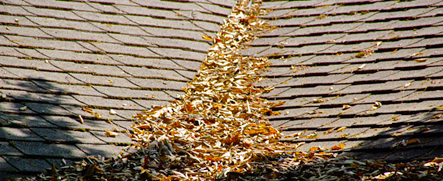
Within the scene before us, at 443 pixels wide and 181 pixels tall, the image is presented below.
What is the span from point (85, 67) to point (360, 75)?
263cm

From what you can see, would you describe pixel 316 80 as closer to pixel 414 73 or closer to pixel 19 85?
pixel 414 73

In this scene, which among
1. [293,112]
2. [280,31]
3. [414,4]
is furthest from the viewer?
[280,31]

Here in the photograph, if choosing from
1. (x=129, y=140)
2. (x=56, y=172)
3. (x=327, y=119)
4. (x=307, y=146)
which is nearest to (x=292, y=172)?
(x=307, y=146)

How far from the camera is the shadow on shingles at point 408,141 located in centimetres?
336

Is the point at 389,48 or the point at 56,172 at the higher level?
the point at 389,48

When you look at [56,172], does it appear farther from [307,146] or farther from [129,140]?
[307,146]

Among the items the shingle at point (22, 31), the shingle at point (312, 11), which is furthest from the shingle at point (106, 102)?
the shingle at point (312, 11)

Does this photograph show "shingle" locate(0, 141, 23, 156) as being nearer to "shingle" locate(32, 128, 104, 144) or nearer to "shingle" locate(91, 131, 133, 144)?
"shingle" locate(32, 128, 104, 144)

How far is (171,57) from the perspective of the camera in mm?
4871

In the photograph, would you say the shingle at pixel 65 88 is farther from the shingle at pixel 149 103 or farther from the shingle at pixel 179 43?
the shingle at pixel 179 43

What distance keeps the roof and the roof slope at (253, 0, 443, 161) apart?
1 cm

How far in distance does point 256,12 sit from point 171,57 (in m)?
1.61

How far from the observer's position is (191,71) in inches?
189

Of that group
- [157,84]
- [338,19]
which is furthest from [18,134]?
[338,19]
